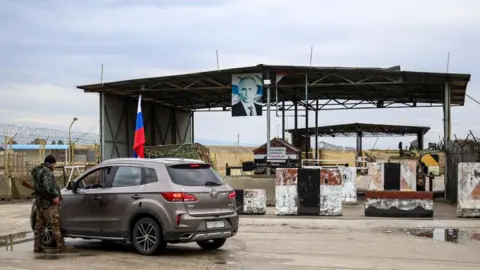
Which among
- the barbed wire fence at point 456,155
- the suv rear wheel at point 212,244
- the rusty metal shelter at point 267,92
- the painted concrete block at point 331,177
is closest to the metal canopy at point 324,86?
the rusty metal shelter at point 267,92

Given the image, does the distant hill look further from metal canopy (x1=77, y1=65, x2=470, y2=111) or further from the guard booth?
the guard booth

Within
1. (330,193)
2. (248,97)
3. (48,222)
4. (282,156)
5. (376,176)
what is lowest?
(48,222)

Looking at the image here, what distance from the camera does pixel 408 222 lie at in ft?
49.9

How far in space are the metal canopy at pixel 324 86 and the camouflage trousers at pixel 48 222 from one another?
17.7 metres

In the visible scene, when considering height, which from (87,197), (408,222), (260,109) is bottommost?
(408,222)

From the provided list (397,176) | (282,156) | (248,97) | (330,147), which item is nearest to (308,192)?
(397,176)

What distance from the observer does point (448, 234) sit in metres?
13.2

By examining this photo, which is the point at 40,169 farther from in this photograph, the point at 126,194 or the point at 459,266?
the point at 459,266

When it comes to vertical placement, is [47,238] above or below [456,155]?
below

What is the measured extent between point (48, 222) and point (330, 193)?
8.75 m

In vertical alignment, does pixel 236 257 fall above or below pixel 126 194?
below

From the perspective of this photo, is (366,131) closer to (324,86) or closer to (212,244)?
(324,86)

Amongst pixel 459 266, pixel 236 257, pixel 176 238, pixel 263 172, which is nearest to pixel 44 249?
pixel 176 238

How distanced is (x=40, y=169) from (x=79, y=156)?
165 ft
